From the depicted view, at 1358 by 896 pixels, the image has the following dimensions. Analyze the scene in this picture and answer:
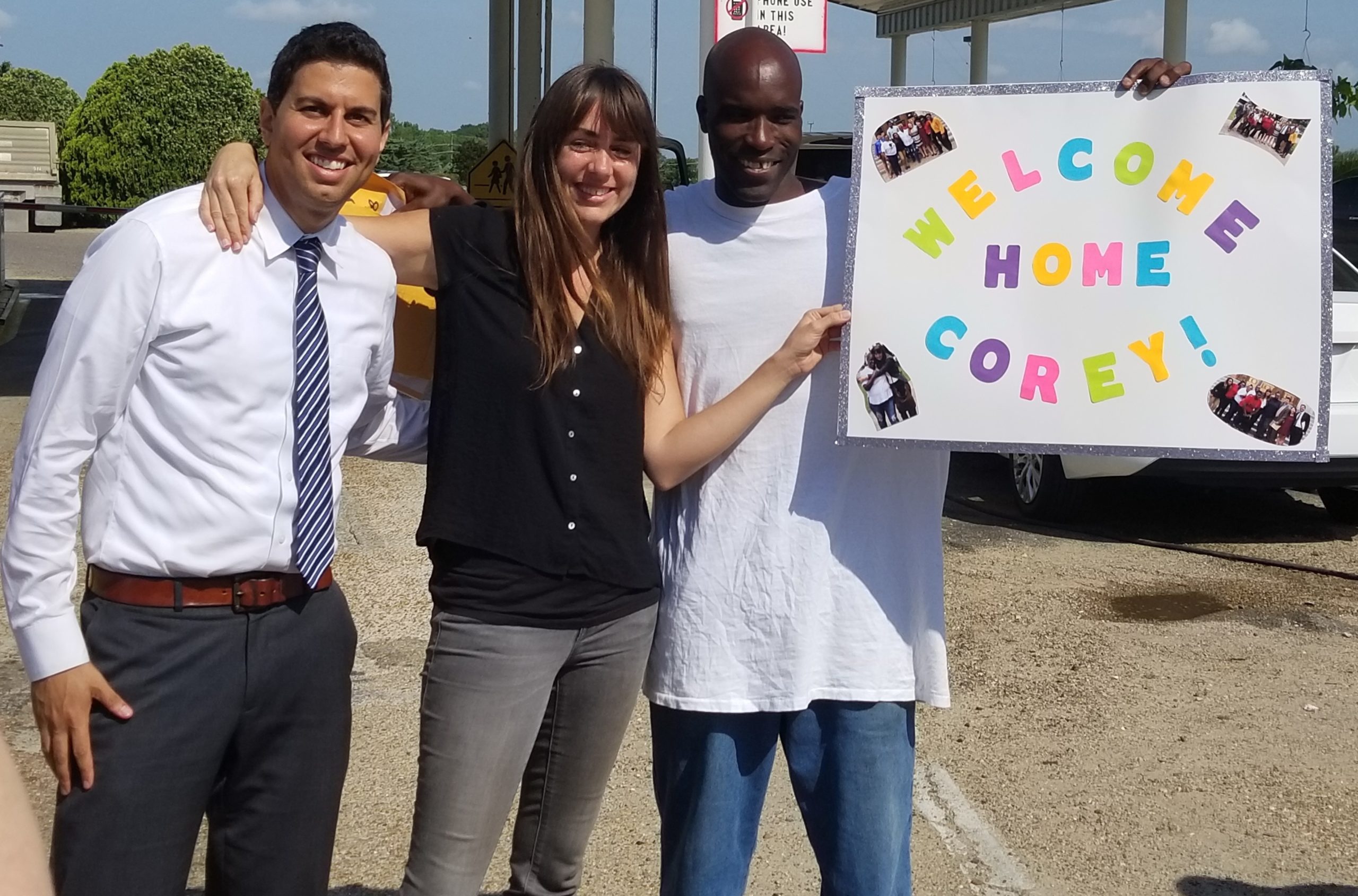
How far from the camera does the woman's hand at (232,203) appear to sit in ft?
7.31

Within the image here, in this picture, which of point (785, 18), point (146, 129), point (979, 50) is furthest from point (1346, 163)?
point (146, 129)

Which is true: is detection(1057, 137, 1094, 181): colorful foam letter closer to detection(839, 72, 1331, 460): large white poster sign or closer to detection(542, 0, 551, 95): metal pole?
detection(839, 72, 1331, 460): large white poster sign

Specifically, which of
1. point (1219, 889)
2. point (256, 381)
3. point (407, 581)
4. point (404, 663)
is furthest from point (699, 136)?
point (256, 381)

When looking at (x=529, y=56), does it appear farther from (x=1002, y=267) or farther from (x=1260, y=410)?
(x=1260, y=410)

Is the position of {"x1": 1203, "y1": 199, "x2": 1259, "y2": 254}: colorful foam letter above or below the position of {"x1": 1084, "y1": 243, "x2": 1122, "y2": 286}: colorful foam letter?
above

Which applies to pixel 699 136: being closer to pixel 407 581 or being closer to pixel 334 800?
pixel 407 581

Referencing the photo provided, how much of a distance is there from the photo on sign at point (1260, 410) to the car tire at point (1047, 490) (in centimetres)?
487

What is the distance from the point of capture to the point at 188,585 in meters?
2.21

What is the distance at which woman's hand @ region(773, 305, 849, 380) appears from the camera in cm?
248

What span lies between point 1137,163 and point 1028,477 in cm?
534

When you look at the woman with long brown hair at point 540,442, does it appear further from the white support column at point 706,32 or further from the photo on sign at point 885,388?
the white support column at point 706,32

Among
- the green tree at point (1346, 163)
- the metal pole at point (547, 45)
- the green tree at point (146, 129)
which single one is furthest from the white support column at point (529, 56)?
the green tree at point (146, 129)

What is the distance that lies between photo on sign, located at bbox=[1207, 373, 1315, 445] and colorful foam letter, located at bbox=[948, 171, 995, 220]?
0.56m

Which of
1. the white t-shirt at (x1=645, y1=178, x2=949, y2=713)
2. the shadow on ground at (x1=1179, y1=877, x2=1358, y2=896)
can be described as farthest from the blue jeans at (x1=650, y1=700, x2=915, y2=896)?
the shadow on ground at (x1=1179, y1=877, x2=1358, y2=896)
